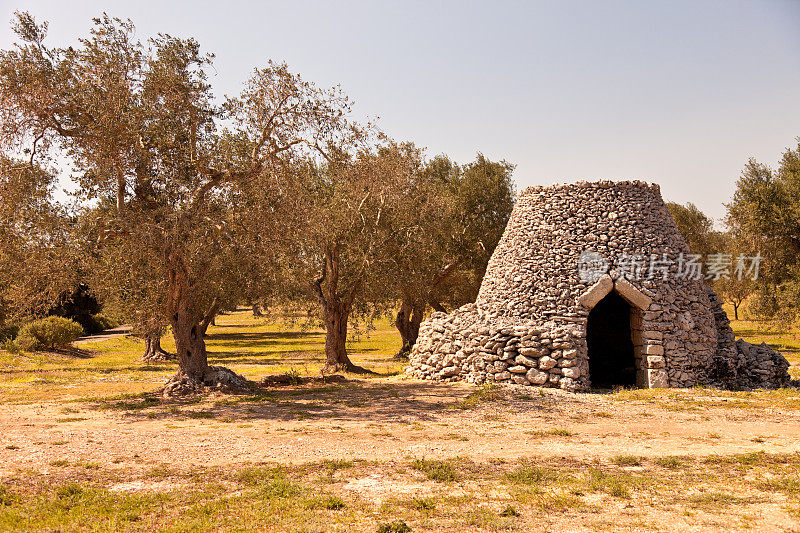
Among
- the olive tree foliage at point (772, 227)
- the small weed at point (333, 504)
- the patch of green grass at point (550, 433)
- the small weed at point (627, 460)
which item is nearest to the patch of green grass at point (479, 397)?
the patch of green grass at point (550, 433)

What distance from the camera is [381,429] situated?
35.9ft

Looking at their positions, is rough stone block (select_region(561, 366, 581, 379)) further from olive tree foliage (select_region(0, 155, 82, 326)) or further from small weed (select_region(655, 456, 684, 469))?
olive tree foliage (select_region(0, 155, 82, 326))

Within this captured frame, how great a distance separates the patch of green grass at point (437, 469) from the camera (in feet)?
24.6

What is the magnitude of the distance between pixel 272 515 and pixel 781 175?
30.4m

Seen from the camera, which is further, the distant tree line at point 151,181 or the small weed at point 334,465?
the distant tree line at point 151,181

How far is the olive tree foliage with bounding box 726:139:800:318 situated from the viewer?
24328 millimetres

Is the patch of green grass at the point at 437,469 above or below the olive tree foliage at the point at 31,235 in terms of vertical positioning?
below

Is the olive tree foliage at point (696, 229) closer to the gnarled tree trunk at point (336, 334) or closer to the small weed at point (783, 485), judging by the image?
the gnarled tree trunk at point (336, 334)

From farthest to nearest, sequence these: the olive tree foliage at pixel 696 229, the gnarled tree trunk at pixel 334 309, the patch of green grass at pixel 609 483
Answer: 1. the olive tree foliage at pixel 696 229
2. the gnarled tree trunk at pixel 334 309
3. the patch of green grass at pixel 609 483

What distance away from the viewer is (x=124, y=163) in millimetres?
13695

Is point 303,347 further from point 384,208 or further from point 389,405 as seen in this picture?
point 389,405

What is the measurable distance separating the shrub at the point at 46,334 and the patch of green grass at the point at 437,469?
26060 millimetres

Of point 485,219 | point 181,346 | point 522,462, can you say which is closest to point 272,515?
point 522,462

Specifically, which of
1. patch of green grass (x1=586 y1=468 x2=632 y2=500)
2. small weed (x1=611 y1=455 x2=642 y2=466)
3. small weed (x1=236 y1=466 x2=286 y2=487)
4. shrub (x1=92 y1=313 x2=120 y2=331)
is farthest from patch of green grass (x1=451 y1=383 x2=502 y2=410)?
shrub (x1=92 y1=313 x2=120 y2=331)
